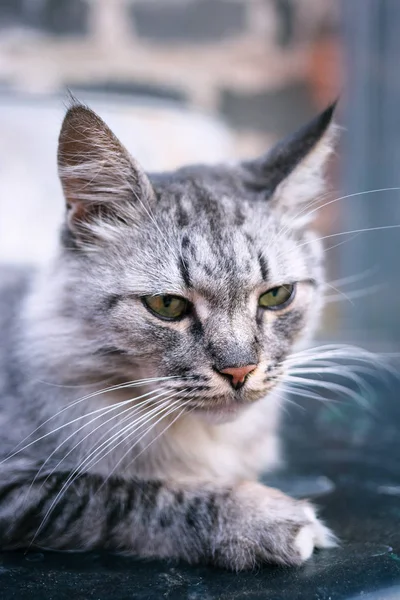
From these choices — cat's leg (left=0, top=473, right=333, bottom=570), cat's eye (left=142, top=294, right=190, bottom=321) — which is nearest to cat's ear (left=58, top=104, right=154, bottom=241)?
cat's eye (left=142, top=294, right=190, bottom=321)

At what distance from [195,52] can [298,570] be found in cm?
222

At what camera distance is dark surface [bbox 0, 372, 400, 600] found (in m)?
0.80

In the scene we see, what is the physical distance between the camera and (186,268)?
3.32 ft

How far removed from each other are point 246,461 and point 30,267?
0.65 m

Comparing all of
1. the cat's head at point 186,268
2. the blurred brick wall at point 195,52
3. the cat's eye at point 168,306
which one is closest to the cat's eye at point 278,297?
the cat's head at point 186,268

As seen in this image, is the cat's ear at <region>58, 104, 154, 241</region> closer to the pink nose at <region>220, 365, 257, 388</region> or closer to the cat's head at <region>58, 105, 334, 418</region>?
the cat's head at <region>58, 105, 334, 418</region>

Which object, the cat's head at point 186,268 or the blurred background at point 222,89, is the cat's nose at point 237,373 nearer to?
the cat's head at point 186,268

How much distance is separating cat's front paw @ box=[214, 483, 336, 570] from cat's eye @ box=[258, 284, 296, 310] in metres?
0.30

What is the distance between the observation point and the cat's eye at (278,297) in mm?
1066

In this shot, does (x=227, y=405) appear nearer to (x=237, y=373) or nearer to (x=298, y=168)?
(x=237, y=373)

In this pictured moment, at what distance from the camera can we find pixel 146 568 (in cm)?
89

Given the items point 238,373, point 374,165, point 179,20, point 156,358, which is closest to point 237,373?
point 238,373

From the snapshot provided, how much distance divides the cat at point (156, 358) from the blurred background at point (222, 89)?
90 cm

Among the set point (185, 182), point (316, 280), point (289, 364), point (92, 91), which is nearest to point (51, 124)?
point (92, 91)
